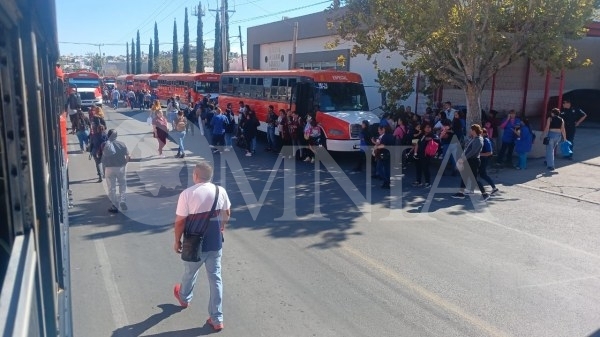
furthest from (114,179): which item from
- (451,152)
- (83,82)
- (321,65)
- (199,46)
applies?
(199,46)

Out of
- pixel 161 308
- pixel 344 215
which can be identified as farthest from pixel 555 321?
pixel 344 215

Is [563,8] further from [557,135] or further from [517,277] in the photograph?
[517,277]

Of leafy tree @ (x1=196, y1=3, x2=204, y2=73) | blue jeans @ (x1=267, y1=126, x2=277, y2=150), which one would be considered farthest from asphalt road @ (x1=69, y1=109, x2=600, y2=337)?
leafy tree @ (x1=196, y1=3, x2=204, y2=73)

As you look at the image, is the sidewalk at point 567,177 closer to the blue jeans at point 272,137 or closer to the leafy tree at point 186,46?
the blue jeans at point 272,137

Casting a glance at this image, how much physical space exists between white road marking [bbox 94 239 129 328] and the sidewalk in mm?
9363

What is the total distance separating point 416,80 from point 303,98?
4.72 metres

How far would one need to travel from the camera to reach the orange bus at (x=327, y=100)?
53.8 ft

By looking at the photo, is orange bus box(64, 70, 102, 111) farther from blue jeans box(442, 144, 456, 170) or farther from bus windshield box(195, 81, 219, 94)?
blue jeans box(442, 144, 456, 170)

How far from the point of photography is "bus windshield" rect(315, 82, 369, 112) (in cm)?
1756

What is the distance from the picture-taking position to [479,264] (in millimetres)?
7383

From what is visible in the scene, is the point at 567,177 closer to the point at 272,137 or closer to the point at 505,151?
the point at 505,151

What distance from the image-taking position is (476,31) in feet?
45.0

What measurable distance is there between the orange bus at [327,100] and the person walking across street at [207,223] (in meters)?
11.1

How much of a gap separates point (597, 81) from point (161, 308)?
27.1 m
